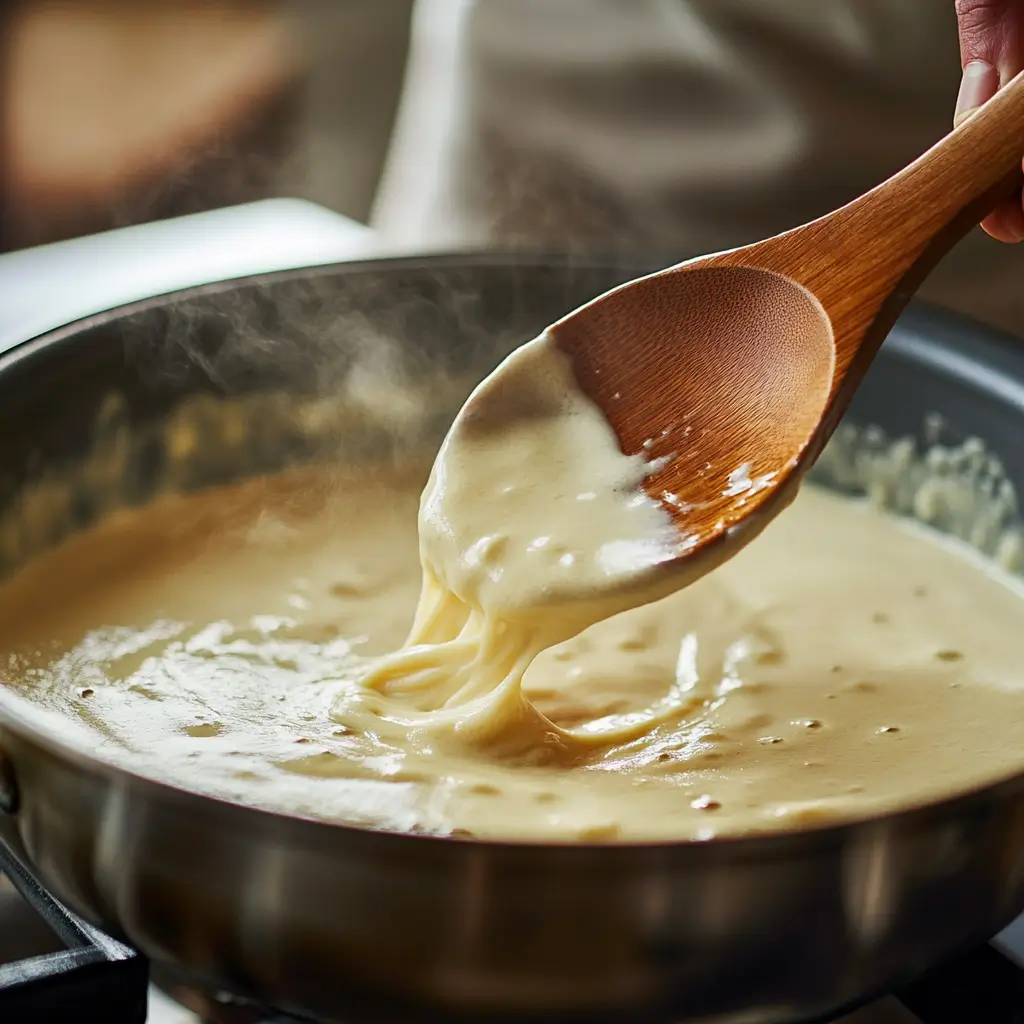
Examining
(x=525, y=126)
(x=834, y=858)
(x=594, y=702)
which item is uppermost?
(x=525, y=126)

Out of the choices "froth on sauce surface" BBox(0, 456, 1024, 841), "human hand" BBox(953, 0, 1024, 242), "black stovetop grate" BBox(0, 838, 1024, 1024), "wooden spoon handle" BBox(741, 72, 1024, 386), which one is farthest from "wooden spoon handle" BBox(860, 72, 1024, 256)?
"black stovetop grate" BBox(0, 838, 1024, 1024)

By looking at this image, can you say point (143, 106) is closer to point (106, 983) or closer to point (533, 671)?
point (533, 671)

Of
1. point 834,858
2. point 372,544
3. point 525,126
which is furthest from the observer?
point 525,126

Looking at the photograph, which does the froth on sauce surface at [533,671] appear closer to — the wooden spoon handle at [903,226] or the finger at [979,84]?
the wooden spoon handle at [903,226]

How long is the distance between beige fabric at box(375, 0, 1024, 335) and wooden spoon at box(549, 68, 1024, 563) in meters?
0.54

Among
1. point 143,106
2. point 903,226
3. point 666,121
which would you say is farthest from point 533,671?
point 143,106

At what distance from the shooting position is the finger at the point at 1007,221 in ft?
3.88

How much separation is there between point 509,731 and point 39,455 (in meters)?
0.53

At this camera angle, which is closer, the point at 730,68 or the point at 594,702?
the point at 594,702

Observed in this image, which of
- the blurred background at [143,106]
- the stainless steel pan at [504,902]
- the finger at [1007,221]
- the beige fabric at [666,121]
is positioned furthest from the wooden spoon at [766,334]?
the blurred background at [143,106]

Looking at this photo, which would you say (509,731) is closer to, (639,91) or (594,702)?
(594,702)

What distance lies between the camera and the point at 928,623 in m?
1.29

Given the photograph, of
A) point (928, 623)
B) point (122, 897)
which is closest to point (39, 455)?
point (122, 897)

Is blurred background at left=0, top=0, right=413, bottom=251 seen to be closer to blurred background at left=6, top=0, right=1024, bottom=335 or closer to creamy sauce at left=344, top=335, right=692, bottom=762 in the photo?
blurred background at left=6, top=0, right=1024, bottom=335
